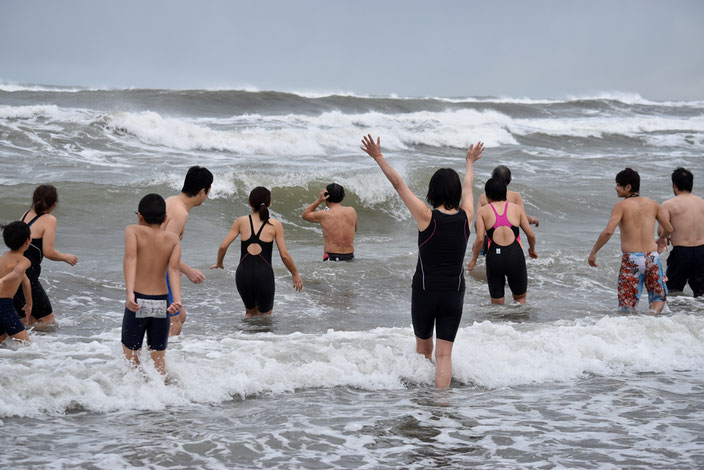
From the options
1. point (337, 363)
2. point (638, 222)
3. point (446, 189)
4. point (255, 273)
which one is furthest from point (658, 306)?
point (255, 273)

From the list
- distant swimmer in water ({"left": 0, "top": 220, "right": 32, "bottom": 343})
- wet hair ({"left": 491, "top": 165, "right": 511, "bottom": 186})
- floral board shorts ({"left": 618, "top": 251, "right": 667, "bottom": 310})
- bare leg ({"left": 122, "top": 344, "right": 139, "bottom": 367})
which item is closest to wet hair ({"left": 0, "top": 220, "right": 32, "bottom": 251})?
distant swimmer in water ({"left": 0, "top": 220, "right": 32, "bottom": 343})

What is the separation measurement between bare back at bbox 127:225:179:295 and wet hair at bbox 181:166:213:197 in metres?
1.13


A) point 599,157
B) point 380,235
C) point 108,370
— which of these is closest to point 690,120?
point 599,157

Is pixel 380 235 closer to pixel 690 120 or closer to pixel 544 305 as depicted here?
pixel 544 305

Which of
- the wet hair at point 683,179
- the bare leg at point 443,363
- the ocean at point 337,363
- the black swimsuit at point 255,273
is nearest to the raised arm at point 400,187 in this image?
the bare leg at point 443,363

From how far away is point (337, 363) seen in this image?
667 centimetres

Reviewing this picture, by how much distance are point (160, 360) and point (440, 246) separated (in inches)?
88.0

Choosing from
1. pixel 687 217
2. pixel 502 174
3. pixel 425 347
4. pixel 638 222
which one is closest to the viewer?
pixel 425 347

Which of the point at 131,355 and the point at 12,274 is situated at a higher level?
the point at 12,274

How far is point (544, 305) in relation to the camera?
9.95 m

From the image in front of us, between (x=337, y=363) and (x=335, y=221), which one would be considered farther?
(x=335, y=221)

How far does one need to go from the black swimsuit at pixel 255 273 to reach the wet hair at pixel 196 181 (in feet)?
5.12

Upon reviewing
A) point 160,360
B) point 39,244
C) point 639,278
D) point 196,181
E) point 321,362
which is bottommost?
point 321,362

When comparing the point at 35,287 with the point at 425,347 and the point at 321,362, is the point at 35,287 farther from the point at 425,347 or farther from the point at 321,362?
the point at 425,347
